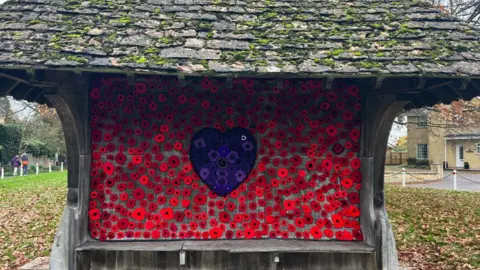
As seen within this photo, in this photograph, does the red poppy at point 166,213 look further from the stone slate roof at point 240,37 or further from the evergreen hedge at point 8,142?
the evergreen hedge at point 8,142

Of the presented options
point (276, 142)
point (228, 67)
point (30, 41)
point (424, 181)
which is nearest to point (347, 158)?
point (276, 142)

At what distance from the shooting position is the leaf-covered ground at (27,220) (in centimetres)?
703

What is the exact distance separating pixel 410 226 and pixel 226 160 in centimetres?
623

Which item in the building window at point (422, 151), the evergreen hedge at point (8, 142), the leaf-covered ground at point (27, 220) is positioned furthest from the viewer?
the building window at point (422, 151)

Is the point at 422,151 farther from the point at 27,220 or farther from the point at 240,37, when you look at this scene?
the point at 240,37

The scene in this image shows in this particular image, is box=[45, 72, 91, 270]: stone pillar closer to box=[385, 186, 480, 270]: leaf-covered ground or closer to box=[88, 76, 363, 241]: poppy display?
box=[88, 76, 363, 241]: poppy display

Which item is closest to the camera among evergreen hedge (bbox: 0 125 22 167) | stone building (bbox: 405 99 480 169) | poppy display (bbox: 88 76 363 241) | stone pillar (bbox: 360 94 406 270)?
stone pillar (bbox: 360 94 406 270)

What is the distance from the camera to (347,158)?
15.4 feet

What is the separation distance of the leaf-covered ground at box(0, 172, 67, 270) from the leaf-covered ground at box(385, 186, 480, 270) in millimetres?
7265

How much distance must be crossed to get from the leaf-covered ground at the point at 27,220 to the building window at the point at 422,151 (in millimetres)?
29746

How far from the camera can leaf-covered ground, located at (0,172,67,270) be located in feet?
23.1

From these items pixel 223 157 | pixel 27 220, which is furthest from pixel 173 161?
pixel 27 220

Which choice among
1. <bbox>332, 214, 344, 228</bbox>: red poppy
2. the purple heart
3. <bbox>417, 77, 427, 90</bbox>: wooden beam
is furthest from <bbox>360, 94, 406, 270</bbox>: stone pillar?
the purple heart

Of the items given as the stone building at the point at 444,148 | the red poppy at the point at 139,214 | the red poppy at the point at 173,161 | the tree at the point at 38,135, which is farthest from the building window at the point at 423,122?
the tree at the point at 38,135
